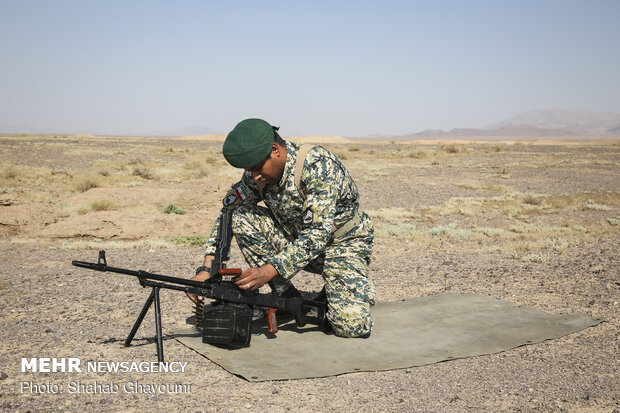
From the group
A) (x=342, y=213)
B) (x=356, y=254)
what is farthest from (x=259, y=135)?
(x=356, y=254)

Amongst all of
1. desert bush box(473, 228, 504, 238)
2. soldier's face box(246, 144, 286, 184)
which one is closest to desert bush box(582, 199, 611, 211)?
desert bush box(473, 228, 504, 238)

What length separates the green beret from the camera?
379 cm

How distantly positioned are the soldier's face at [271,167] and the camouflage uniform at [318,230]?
0.07 meters

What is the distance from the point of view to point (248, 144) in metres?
3.79

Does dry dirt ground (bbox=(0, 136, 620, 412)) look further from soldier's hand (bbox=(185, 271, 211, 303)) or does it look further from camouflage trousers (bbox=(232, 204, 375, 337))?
camouflage trousers (bbox=(232, 204, 375, 337))

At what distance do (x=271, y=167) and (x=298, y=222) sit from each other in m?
0.62

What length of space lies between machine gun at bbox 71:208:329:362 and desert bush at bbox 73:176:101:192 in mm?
13610

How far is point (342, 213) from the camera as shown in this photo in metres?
4.42

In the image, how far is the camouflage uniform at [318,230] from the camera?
4.02 m

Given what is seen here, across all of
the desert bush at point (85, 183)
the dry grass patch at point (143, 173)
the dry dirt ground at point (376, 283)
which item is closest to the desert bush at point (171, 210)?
the dry dirt ground at point (376, 283)

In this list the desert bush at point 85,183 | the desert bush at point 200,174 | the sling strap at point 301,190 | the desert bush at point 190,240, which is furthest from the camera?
the desert bush at point 200,174

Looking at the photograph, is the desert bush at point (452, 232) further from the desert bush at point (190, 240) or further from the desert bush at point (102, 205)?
the desert bush at point (102, 205)

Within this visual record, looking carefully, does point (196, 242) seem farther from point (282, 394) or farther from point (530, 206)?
point (530, 206)

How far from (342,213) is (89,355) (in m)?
2.18
